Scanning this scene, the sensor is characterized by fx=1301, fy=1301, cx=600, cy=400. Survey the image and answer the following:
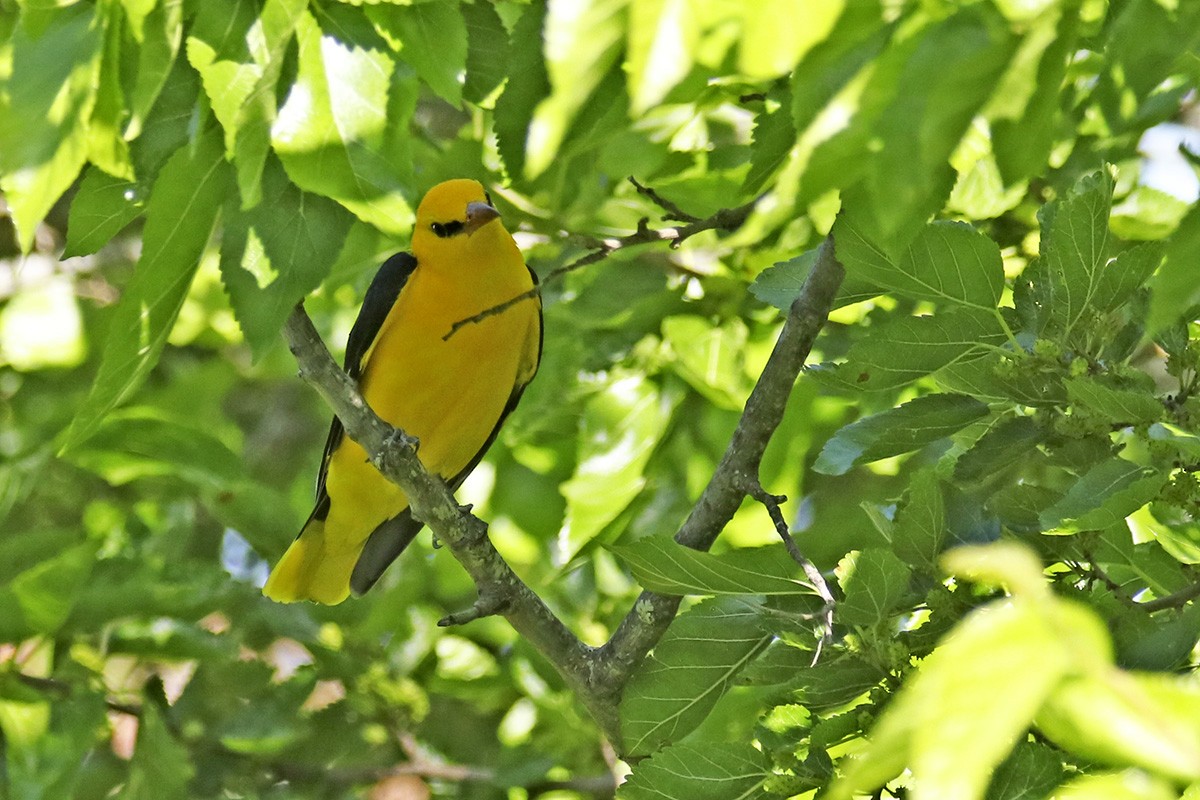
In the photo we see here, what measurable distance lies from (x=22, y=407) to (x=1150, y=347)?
204 inches

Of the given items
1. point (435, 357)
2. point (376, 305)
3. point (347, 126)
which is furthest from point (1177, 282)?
point (376, 305)

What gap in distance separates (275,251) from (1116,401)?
1.47 metres

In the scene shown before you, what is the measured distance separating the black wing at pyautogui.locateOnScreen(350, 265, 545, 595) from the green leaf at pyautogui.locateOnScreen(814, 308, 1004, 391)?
2.57 m

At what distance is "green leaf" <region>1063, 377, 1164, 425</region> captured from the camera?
2.04m

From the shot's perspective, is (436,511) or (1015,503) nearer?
(1015,503)

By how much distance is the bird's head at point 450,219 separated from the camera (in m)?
4.37

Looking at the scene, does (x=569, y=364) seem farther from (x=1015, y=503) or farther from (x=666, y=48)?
(x=666, y=48)

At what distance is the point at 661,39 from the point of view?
1202 millimetres

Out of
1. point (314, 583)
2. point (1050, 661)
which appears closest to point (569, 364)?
point (314, 583)

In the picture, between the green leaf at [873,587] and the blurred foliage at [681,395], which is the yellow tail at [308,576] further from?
the green leaf at [873,587]

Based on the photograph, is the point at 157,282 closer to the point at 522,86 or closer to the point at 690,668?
the point at 522,86

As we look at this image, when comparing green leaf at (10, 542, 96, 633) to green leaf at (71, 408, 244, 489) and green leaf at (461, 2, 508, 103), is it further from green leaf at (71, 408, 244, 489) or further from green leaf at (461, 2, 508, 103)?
green leaf at (461, 2, 508, 103)

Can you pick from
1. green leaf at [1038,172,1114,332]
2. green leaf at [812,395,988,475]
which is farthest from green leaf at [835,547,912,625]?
green leaf at [1038,172,1114,332]

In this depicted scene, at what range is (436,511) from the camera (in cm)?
323
